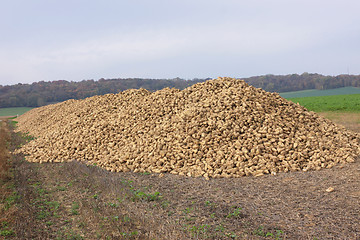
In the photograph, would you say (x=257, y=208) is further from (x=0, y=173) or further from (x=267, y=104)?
(x=0, y=173)

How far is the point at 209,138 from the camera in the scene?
7211 mm

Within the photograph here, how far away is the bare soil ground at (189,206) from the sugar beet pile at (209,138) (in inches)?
20.1

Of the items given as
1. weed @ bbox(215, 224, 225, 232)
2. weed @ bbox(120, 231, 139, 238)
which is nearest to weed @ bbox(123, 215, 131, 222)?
weed @ bbox(120, 231, 139, 238)

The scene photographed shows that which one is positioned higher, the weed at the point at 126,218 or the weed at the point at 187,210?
the weed at the point at 126,218

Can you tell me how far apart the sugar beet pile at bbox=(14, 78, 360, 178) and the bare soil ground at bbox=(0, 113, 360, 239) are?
0.51m

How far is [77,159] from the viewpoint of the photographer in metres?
8.46

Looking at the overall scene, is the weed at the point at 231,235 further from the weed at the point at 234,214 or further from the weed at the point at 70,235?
the weed at the point at 70,235

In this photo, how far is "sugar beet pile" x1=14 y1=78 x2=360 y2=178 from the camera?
6.75 meters

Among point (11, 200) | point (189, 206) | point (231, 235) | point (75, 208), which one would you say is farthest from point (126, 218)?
point (11, 200)

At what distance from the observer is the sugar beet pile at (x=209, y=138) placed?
6750 mm

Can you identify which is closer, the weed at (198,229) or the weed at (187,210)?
the weed at (198,229)

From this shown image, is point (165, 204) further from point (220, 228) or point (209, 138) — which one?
point (209, 138)

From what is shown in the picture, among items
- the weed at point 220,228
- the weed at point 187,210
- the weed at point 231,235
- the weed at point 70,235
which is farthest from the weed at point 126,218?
the weed at point 231,235

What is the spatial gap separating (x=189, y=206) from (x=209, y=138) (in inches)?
105
